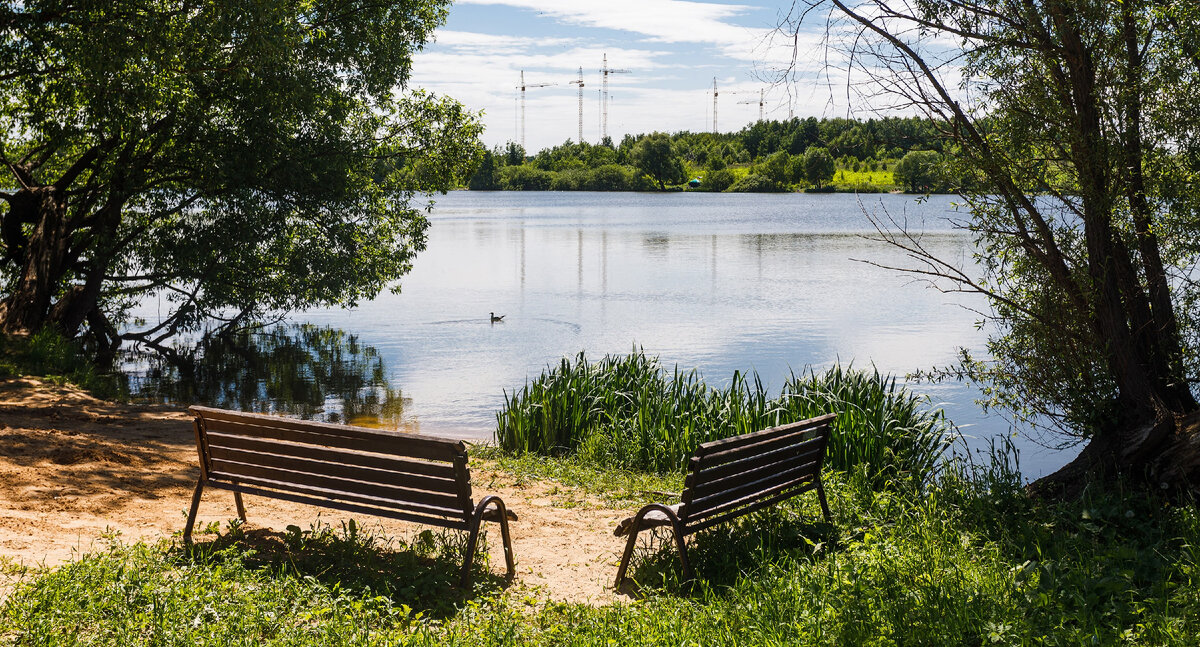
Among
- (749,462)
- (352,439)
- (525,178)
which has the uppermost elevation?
(525,178)

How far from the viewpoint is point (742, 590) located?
490 centimetres

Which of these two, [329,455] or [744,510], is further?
[744,510]

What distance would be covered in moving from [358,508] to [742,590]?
220 centimetres

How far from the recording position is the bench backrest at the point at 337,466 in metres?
5.05

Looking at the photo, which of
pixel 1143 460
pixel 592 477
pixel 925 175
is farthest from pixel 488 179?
pixel 1143 460

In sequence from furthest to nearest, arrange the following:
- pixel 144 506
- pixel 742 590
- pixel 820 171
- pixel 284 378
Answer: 1. pixel 820 171
2. pixel 284 378
3. pixel 144 506
4. pixel 742 590

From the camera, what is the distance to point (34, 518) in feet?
19.2

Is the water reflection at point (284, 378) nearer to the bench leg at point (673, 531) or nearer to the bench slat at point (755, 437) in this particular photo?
the bench slat at point (755, 437)

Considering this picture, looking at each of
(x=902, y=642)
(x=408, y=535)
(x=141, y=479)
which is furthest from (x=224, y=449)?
(x=902, y=642)

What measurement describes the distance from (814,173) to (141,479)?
99147 millimetres

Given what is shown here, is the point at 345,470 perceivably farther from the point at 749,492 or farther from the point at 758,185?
the point at 758,185

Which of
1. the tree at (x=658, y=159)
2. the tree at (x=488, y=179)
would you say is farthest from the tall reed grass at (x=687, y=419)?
the tree at (x=658, y=159)

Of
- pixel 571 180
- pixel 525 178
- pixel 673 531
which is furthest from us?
pixel 525 178

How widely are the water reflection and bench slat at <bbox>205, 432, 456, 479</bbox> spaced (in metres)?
7.23
